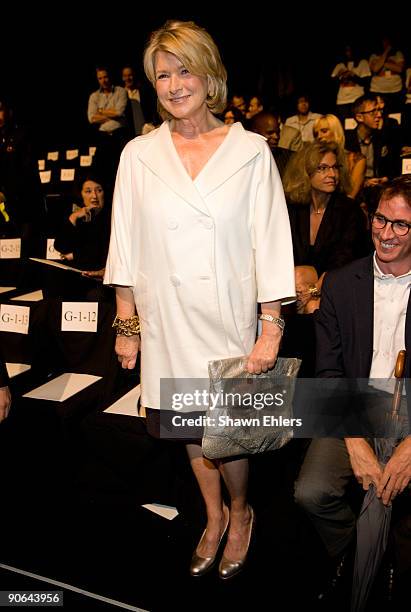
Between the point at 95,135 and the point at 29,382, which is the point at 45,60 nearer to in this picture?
the point at 95,135

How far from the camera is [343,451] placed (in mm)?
1864

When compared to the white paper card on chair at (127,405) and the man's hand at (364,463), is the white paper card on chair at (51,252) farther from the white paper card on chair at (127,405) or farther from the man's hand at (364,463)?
the man's hand at (364,463)

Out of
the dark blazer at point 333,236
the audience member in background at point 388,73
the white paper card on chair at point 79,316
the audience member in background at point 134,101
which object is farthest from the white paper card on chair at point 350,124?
the white paper card on chair at point 79,316

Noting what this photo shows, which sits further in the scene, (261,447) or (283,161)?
(283,161)

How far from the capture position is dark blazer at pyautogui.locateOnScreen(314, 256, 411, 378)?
1.82m

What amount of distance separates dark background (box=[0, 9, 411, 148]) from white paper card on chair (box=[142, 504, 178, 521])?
5.89m

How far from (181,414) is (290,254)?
60cm

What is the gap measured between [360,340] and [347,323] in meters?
0.07

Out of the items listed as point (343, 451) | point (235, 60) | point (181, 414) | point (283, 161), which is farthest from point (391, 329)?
point (235, 60)

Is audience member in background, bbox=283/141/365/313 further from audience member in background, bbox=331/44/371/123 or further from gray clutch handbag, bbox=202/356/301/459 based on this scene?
audience member in background, bbox=331/44/371/123

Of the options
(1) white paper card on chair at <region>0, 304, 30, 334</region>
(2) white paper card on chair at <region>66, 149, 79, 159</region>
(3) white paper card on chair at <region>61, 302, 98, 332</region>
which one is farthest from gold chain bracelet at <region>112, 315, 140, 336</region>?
(2) white paper card on chair at <region>66, 149, 79, 159</region>

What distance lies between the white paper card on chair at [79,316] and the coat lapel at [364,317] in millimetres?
1279

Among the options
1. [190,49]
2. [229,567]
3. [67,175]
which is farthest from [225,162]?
[67,175]

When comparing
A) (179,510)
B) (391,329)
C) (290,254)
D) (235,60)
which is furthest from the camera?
(235,60)
